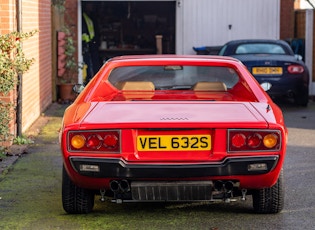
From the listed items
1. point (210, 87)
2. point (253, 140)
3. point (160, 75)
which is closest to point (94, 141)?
point (253, 140)

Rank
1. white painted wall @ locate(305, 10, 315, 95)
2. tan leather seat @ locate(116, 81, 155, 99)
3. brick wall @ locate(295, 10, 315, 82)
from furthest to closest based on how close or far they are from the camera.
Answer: brick wall @ locate(295, 10, 315, 82)
white painted wall @ locate(305, 10, 315, 95)
tan leather seat @ locate(116, 81, 155, 99)

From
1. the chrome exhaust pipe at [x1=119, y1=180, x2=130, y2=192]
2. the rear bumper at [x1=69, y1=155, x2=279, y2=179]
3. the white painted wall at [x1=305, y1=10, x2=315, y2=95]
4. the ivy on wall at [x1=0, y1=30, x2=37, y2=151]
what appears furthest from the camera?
the white painted wall at [x1=305, y1=10, x2=315, y2=95]

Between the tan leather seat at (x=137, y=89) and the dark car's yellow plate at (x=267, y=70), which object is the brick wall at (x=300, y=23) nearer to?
the dark car's yellow plate at (x=267, y=70)

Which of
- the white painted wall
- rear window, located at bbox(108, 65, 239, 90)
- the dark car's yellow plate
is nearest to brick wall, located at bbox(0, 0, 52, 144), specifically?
rear window, located at bbox(108, 65, 239, 90)

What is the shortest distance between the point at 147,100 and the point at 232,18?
1382 centimetres

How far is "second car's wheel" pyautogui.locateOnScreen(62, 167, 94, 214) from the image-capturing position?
6449mm

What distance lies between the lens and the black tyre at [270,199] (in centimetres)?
Result: 645

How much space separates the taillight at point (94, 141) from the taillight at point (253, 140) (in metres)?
0.84

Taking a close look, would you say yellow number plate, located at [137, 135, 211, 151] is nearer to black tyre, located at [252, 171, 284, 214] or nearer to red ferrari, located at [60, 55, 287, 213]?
red ferrari, located at [60, 55, 287, 213]

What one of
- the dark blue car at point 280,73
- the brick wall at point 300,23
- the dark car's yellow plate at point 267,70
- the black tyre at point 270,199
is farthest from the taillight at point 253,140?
the brick wall at point 300,23

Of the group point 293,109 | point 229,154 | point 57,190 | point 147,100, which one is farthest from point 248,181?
point 293,109

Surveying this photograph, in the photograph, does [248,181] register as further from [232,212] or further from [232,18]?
[232,18]

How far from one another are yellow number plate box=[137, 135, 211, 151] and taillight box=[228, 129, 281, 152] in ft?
0.59

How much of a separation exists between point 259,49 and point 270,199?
10.0m
